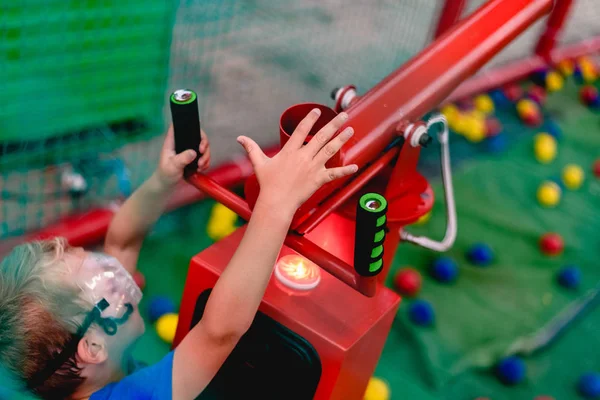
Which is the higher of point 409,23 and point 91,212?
point 409,23

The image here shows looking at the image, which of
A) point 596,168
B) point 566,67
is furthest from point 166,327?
point 566,67

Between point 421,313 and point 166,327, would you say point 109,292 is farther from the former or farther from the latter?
point 421,313

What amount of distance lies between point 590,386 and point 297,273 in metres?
1.06

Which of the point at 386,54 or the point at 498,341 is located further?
the point at 386,54

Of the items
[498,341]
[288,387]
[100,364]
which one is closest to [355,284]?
[288,387]

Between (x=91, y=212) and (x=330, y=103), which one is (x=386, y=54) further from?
(x=91, y=212)

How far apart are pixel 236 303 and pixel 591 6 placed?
3.85m

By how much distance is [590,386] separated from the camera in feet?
5.75

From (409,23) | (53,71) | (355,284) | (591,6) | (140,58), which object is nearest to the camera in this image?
(355,284)

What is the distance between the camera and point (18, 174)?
206cm

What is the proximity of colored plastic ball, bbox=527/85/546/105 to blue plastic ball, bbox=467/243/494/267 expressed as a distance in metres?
1.27

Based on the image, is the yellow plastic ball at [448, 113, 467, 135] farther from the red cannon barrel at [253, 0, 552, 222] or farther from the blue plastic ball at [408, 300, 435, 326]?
the red cannon barrel at [253, 0, 552, 222]

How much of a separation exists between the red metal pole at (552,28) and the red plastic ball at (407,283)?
5.73 ft

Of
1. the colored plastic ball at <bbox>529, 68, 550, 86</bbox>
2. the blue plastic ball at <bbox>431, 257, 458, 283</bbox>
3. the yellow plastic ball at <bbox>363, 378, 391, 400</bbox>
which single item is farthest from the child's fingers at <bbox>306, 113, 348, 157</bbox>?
the colored plastic ball at <bbox>529, 68, 550, 86</bbox>
